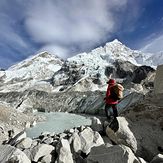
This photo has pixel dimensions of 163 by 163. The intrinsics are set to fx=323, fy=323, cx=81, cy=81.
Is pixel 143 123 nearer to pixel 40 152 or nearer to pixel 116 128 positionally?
pixel 116 128

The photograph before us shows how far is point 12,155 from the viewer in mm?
9914

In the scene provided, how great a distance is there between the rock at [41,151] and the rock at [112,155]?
1.94m

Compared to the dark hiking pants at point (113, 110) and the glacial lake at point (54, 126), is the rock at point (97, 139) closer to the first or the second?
the dark hiking pants at point (113, 110)

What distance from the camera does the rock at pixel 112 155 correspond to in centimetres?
835

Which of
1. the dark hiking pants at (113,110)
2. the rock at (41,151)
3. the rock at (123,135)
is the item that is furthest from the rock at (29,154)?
the dark hiking pants at (113,110)

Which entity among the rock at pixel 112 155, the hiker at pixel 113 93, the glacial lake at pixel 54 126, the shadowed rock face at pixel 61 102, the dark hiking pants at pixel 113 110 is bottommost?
the rock at pixel 112 155

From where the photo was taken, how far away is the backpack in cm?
1227

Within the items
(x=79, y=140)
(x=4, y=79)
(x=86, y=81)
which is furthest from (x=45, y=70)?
(x=79, y=140)

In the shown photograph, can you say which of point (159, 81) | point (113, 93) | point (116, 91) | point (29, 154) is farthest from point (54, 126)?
point (29, 154)

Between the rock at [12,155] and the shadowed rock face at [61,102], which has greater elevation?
the shadowed rock face at [61,102]

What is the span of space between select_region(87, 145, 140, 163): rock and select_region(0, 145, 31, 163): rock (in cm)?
196

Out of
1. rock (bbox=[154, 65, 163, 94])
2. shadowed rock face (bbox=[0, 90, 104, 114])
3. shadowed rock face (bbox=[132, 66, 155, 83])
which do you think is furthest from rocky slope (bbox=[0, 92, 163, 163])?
shadowed rock face (bbox=[132, 66, 155, 83])

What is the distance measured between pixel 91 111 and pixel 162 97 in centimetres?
5118

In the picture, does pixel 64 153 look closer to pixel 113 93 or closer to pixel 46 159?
pixel 46 159
